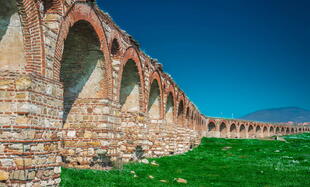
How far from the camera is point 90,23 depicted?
26.0ft

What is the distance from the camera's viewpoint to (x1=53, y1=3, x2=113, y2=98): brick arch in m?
6.32

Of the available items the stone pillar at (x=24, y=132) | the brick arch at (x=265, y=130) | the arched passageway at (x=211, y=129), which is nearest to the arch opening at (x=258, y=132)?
the brick arch at (x=265, y=130)

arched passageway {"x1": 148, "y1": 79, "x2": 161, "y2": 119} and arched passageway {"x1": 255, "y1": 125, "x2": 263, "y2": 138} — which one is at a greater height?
arched passageway {"x1": 148, "y1": 79, "x2": 161, "y2": 119}

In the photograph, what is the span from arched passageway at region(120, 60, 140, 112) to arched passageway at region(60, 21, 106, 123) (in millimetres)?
3140

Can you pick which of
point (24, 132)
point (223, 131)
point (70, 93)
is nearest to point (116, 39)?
point (70, 93)

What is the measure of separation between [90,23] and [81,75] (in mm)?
1701

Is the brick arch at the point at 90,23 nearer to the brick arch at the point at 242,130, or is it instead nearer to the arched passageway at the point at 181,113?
the arched passageway at the point at 181,113

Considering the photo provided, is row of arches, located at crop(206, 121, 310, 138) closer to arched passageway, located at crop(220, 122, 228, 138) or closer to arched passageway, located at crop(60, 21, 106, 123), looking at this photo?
arched passageway, located at crop(220, 122, 228, 138)

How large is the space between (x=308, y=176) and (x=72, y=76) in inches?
309

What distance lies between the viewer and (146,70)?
1297cm

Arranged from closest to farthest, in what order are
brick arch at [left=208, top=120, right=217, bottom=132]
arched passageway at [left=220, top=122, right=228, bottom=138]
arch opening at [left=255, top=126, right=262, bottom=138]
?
1. brick arch at [left=208, top=120, right=217, bottom=132]
2. arched passageway at [left=220, top=122, right=228, bottom=138]
3. arch opening at [left=255, top=126, right=262, bottom=138]

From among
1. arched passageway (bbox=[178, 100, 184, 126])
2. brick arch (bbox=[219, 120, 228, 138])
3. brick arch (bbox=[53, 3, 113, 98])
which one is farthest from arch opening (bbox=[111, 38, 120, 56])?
brick arch (bbox=[219, 120, 228, 138])

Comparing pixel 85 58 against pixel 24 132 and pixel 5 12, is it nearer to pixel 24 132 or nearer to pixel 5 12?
pixel 5 12

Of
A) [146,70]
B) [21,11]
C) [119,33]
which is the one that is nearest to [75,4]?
[21,11]
